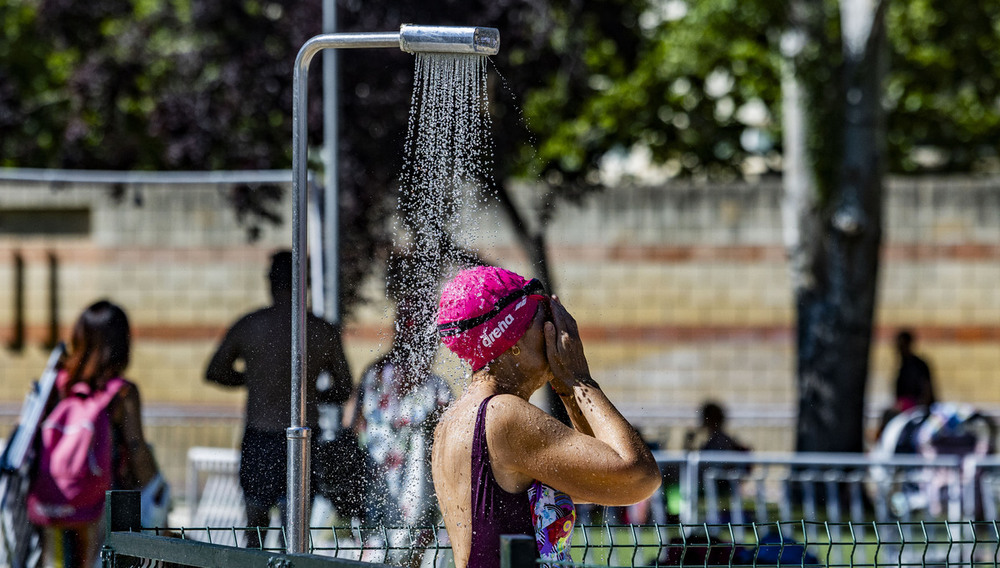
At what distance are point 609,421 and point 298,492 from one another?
1.16 meters

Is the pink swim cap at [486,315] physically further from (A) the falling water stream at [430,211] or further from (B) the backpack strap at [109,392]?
(B) the backpack strap at [109,392]

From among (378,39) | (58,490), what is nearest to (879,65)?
(58,490)

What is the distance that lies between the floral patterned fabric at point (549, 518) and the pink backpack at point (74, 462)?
4.08 m

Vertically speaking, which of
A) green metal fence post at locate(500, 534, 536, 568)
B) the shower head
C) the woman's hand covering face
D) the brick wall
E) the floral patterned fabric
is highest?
the shower head

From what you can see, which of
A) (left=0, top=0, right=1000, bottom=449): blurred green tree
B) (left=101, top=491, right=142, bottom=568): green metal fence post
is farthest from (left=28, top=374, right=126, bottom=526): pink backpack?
(left=0, top=0, right=1000, bottom=449): blurred green tree

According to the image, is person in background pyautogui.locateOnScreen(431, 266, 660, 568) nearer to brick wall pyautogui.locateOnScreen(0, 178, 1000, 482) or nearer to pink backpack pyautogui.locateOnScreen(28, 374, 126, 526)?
pink backpack pyautogui.locateOnScreen(28, 374, 126, 526)

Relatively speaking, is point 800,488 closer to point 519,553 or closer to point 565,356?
point 565,356

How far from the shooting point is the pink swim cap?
303cm

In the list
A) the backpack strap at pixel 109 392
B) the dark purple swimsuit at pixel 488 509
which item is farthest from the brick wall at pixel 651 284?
the dark purple swimsuit at pixel 488 509

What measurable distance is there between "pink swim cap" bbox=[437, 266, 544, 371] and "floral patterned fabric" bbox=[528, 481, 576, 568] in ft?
1.07

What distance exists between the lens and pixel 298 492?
12.4 feet

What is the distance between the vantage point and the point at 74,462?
6.51 metres

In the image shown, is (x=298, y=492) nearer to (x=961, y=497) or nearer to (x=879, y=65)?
(x=961, y=497)

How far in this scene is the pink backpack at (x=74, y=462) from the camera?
6496 mm
